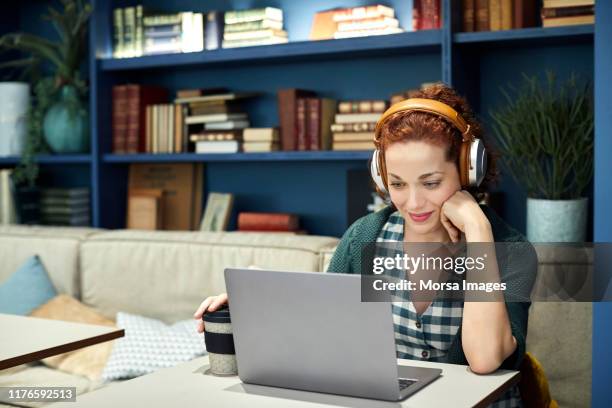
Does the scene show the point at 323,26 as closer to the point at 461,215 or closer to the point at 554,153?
the point at 554,153

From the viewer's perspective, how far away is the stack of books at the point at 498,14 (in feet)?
9.63

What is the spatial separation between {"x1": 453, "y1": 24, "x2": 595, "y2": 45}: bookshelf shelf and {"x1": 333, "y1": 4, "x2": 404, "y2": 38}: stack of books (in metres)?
0.36

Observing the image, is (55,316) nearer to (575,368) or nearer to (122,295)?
(122,295)

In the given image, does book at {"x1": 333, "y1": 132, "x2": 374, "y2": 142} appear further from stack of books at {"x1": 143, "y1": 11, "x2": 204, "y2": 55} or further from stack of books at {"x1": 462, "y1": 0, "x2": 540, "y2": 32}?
stack of books at {"x1": 143, "y1": 11, "x2": 204, "y2": 55}

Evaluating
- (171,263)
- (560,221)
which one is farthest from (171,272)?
(560,221)

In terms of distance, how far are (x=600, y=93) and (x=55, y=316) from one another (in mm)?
1915

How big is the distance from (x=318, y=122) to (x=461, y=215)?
1841 mm

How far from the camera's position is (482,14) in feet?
9.84

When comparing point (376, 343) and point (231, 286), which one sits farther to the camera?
point (231, 286)

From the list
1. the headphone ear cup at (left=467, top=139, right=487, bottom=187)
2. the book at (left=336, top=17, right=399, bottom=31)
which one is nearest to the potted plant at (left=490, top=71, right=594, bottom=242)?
the book at (left=336, top=17, right=399, bottom=31)

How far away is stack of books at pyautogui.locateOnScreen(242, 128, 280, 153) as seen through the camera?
11.3 ft

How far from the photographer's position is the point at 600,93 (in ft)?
7.02

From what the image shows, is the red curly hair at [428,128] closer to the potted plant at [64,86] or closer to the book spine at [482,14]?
the book spine at [482,14]

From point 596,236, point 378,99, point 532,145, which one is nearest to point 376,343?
point 596,236
